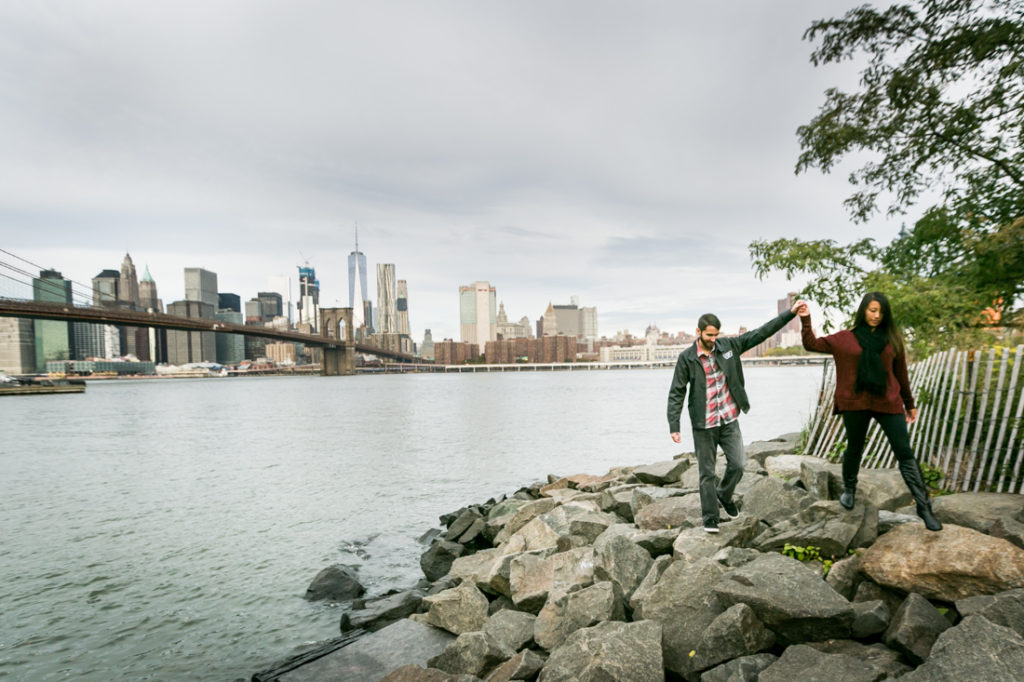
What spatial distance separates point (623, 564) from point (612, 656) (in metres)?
1.53

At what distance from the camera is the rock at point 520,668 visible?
4.36m

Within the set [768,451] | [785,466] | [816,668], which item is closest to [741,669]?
[816,668]

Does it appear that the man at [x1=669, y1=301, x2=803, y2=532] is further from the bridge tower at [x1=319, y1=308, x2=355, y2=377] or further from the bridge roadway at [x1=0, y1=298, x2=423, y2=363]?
the bridge tower at [x1=319, y1=308, x2=355, y2=377]

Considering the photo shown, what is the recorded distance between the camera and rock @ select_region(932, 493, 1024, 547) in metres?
4.59

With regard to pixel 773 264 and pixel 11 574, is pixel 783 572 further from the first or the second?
pixel 11 574

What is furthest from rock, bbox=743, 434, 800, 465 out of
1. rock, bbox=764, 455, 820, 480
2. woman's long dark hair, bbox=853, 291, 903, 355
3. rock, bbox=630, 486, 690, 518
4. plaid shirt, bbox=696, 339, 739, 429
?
woman's long dark hair, bbox=853, 291, 903, 355

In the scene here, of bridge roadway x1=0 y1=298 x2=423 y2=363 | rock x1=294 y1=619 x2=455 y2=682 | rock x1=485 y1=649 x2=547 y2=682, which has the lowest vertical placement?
rock x1=294 y1=619 x2=455 y2=682

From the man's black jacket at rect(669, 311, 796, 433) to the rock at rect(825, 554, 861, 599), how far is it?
166cm

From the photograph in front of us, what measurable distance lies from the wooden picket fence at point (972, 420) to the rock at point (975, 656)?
3097 millimetres

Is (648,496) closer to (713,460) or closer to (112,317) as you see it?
(713,460)

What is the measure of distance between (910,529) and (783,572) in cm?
112

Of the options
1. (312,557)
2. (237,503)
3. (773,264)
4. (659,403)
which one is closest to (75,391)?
(659,403)

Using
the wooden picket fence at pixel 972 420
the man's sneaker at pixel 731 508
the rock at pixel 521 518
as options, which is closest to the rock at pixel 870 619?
the man's sneaker at pixel 731 508

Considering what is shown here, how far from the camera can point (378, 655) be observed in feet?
18.7
